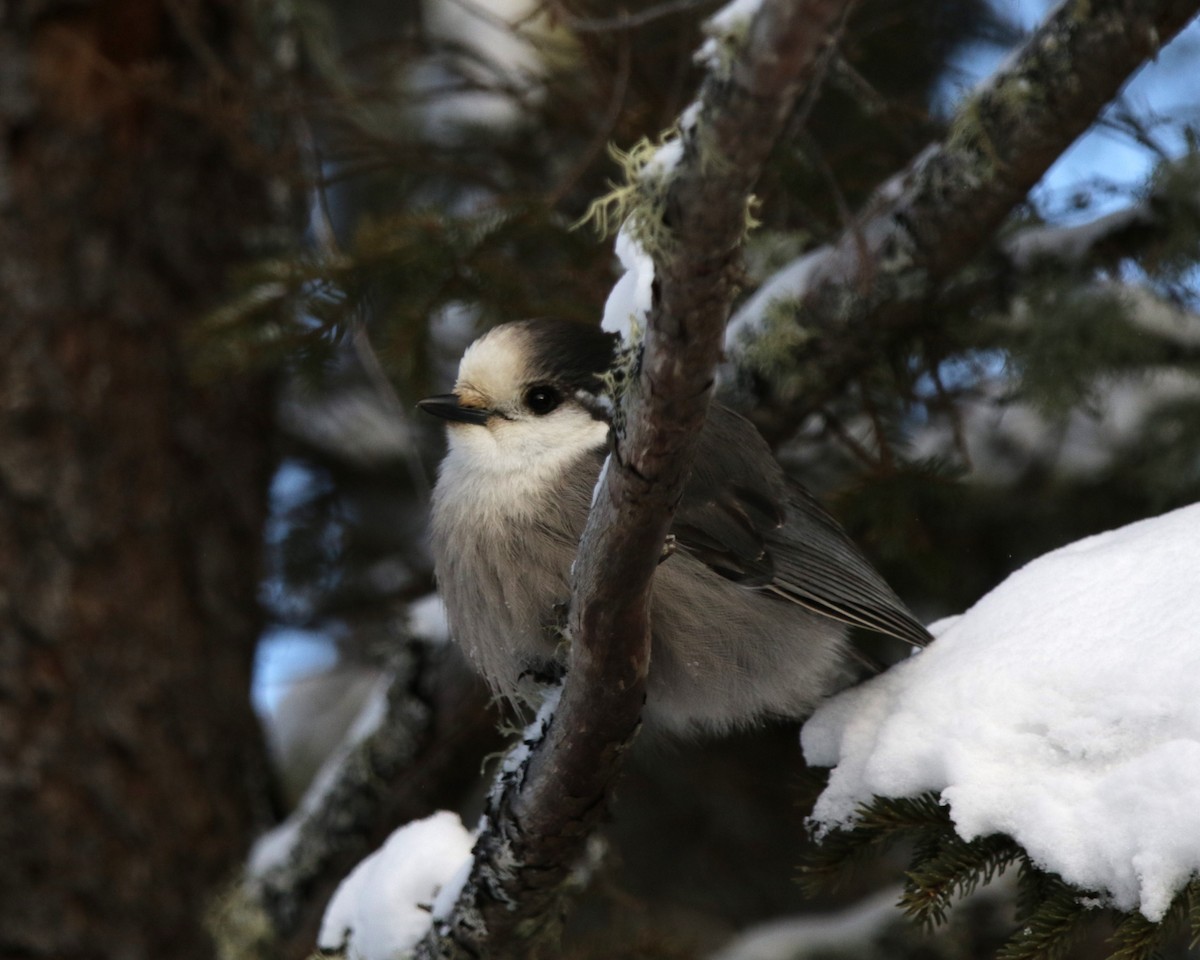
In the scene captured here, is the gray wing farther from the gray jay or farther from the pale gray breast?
the pale gray breast

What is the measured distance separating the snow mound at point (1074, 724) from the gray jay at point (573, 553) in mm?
338

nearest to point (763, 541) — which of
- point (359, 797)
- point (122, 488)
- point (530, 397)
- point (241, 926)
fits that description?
point (530, 397)

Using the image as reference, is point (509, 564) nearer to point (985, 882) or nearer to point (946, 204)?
point (985, 882)

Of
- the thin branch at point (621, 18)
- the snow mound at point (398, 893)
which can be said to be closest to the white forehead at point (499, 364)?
the thin branch at point (621, 18)

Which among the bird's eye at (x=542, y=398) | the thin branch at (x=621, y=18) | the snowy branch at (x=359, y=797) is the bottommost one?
the snowy branch at (x=359, y=797)

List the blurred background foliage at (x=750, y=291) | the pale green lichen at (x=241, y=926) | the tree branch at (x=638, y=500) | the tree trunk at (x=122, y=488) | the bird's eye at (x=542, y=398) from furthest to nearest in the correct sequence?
the tree trunk at (x=122, y=488)
the pale green lichen at (x=241, y=926)
the blurred background foliage at (x=750, y=291)
the bird's eye at (x=542, y=398)
the tree branch at (x=638, y=500)

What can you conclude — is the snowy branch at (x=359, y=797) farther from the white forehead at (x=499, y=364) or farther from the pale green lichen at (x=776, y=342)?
the pale green lichen at (x=776, y=342)

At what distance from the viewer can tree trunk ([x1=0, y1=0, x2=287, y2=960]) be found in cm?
325

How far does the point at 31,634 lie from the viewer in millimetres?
3307

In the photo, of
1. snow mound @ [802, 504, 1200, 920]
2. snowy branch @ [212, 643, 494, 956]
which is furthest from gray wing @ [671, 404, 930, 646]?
snowy branch @ [212, 643, 494, 956]

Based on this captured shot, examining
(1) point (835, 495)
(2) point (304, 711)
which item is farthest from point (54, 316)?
(2) point (304, 711)

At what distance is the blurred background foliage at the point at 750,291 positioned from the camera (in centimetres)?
271

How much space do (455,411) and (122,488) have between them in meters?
1.48

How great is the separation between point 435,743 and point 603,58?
5.47ft
